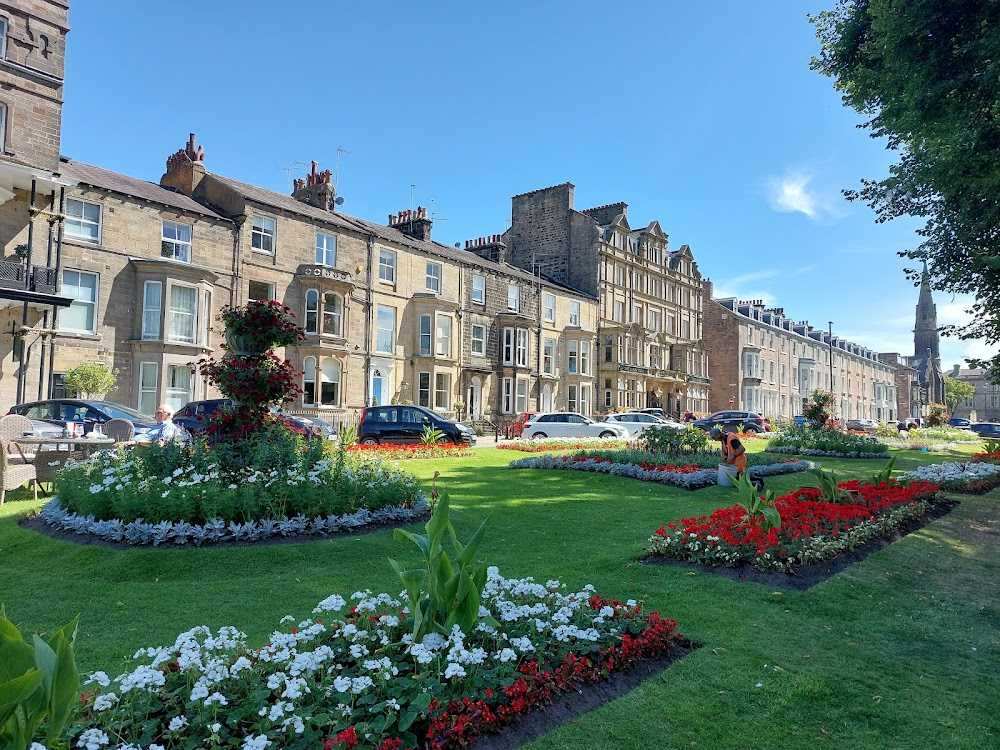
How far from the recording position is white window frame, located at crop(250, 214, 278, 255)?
90.9 ft

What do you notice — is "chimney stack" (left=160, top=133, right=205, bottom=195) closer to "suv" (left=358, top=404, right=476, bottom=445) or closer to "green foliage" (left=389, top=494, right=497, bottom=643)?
"suv" (left=358, top=404, right=476, bottom=445)

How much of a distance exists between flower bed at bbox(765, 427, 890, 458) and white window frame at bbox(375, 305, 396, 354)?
19.7 meters

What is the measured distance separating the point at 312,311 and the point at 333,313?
1.06 meters

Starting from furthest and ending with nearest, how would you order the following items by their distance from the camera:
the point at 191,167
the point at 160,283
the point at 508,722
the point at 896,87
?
1. the point at 191,167
2. the point at 160,283
3. the point at 896,87
4. the point at 508,722

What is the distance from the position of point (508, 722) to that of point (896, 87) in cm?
1489

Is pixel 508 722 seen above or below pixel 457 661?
below

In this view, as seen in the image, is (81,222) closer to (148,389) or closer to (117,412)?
(148,389)

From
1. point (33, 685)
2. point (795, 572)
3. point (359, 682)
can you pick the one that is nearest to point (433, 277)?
point (795, 572)

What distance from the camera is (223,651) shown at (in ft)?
13.0

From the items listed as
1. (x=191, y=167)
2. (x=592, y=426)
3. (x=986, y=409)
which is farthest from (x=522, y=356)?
(x=986, y=409)

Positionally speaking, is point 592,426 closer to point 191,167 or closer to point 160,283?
point 160,283

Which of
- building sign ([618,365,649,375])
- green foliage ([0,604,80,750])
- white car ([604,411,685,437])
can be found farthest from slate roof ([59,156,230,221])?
building sign ([618,365,649,375])

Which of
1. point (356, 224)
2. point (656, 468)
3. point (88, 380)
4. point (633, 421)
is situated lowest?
point (656, 468)

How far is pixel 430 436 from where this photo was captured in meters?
20.2
